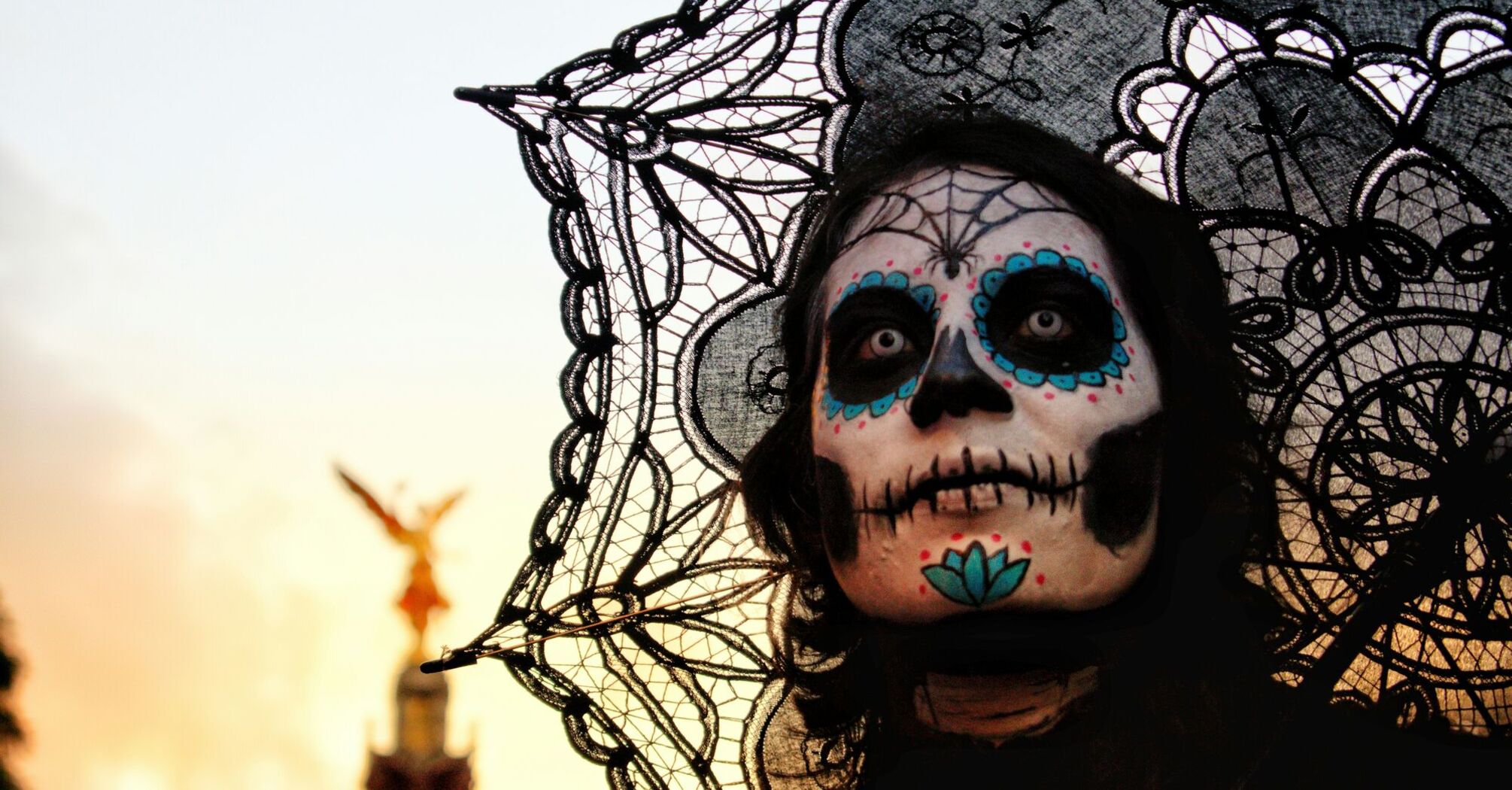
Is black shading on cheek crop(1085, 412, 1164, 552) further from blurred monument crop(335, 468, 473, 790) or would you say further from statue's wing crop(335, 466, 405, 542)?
blurred monument crop(335, 468, 473, 790)

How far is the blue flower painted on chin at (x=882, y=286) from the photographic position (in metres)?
2.61

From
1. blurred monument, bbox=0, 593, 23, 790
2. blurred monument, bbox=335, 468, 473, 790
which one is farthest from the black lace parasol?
blurred monument, bbox=335, 468, 473, 790

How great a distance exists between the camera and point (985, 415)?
247 cm

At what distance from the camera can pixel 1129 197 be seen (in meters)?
2.88

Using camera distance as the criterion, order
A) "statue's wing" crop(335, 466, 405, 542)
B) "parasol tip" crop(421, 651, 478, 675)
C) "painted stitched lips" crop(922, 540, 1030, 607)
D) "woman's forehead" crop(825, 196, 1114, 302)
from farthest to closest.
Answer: "statue's wing" crop(335, 466, 405, 542)
"parasol tip" crop(421, 651, 478, 675)
"woman's forehead" crop(825, 196, 1114, 302)
"painted stitched lips" crop(922, 540, 1030, 607)

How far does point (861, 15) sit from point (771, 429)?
0.88 meters

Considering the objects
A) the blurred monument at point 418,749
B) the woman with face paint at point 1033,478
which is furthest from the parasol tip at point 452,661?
the blurred monument at point 418,749

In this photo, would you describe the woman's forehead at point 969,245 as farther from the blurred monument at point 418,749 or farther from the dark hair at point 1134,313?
the blurred monument at point 418,749

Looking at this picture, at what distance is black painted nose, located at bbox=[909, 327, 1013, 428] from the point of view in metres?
2.47

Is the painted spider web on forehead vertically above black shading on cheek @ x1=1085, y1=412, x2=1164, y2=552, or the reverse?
the painted spider web on forehead

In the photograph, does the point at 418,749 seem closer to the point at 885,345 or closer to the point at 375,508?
the point at 375,508

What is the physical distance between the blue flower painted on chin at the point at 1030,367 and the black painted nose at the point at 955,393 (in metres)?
0.06

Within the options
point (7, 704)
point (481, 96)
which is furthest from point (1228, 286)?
point (7, 704)

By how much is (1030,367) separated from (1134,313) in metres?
0.31
